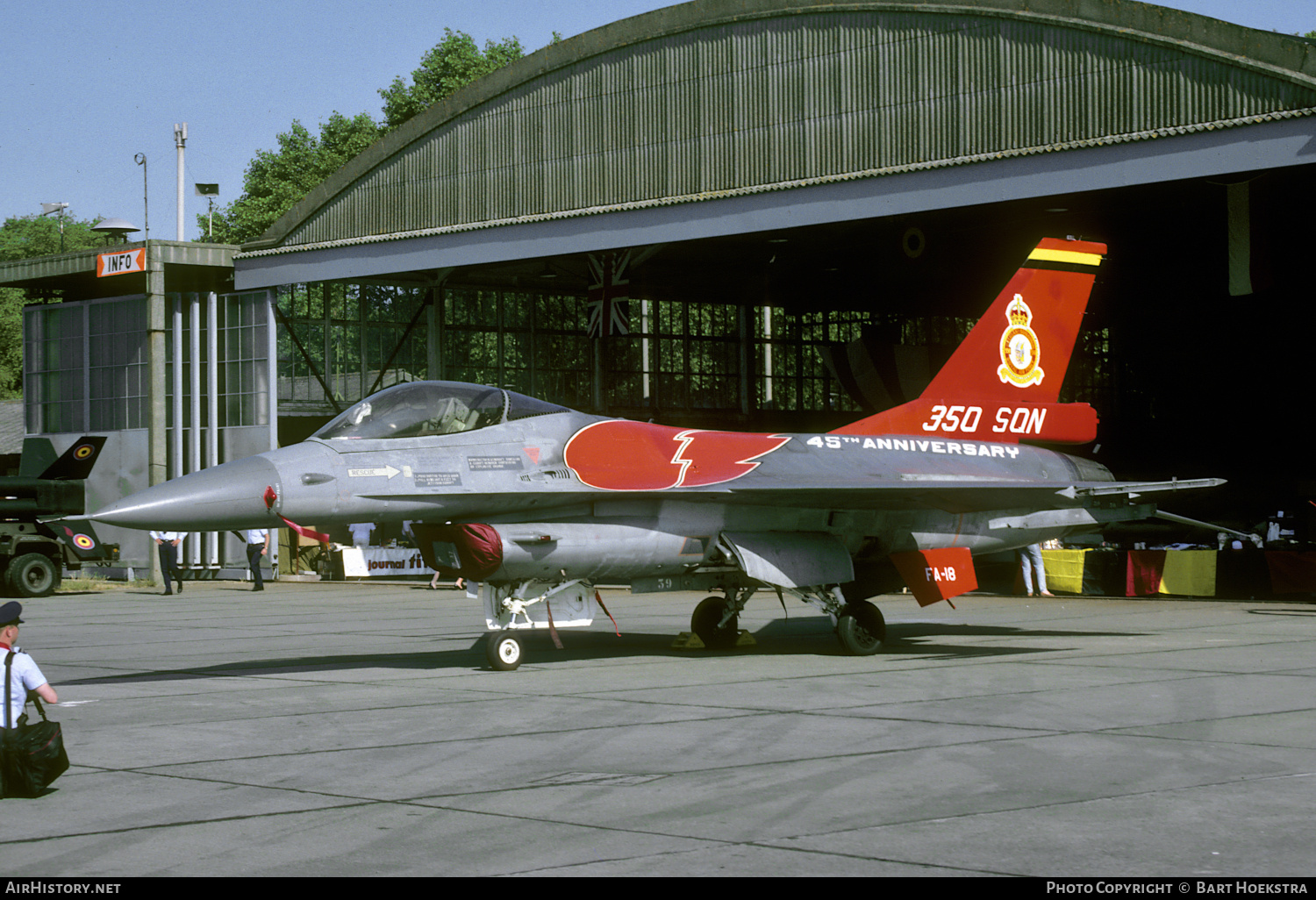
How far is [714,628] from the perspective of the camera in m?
16.0

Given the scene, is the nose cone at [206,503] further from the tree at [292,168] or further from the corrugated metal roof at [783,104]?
the tree at [292,168]

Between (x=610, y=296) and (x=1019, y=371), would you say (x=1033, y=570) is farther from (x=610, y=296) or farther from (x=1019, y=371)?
(x=610, y=296)

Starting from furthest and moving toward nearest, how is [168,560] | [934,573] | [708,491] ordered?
[168,560], [934,573], [708,491]

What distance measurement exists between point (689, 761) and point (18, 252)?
83.9m

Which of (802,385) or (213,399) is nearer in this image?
(213,399)

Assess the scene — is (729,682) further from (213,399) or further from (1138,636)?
(213,399)

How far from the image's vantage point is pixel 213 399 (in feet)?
123

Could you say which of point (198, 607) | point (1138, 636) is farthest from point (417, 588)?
point (1138, 636)

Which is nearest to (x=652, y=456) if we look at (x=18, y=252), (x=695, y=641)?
(x=695, y=641)

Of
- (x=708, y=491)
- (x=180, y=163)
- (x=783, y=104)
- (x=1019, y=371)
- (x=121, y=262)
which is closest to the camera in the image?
(x=708, y=491)

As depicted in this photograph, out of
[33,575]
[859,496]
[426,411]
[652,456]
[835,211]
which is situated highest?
[835,211]

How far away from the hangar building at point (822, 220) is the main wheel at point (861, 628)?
1118 centimetres

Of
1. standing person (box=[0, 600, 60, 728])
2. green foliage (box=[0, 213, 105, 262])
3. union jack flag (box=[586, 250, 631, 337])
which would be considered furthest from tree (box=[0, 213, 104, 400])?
standing person (box=[0, 600, 60, 728])
